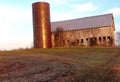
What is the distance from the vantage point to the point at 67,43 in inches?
1844

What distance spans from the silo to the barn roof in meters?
9.75

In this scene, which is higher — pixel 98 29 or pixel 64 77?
pixel 98 29

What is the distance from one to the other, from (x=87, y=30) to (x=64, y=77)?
111 feet

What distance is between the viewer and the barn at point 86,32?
44281 mm

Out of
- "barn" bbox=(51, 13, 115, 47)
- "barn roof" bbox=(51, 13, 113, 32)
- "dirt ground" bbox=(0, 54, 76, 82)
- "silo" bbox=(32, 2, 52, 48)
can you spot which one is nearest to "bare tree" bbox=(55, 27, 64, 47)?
"barn" bbox=(51, 13, 115, 47)

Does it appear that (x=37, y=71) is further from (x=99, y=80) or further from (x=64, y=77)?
(x=99, y=80)

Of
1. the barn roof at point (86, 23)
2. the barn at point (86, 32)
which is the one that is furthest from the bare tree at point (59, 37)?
the barn roof at point (86, 23)

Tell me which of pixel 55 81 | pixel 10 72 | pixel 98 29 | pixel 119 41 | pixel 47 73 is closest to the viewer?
pixel 55 81

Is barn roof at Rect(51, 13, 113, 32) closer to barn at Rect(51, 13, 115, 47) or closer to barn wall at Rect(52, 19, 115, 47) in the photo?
barn at Rect(51, 13, 115, 47)

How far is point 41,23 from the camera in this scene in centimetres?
3688

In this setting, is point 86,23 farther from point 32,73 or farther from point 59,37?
point 32,73

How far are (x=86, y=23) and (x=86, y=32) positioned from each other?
1.61 m

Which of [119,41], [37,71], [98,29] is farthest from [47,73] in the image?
[119,41]

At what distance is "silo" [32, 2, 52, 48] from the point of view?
36.8 metres
